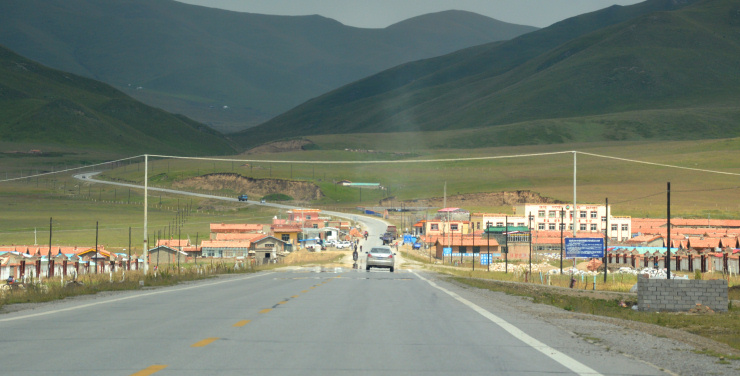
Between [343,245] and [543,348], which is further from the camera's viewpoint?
[343,245]

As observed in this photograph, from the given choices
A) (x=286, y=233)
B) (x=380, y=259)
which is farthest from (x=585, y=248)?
(x=286, y=233)

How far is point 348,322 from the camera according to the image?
1680 cm

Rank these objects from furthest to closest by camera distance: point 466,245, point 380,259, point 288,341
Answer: point 466,245
point 380,259
point 288,341

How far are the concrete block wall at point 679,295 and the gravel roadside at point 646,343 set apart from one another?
3.58 metres

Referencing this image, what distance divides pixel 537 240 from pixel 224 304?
300 feet

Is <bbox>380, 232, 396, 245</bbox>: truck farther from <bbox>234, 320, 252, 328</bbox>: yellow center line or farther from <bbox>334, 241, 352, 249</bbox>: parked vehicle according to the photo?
<bbox>234, 320, 252, 328</bbox>: yellow center line

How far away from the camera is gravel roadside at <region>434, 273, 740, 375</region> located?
11844 mm

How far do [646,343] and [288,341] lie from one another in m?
6.19

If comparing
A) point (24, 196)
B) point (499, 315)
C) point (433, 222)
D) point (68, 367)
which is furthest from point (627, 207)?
point (68, 367)

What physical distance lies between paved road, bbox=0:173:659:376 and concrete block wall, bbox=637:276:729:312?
5.12m

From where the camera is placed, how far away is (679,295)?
24141 mm

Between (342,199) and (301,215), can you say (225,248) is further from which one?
(342,199)

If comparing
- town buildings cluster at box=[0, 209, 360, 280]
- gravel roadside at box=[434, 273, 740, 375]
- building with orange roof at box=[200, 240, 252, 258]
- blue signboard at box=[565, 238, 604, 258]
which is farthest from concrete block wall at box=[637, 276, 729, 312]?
building with orange roof at box=[200, 240, 252, 258]

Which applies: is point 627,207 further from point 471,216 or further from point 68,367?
point 68,367
